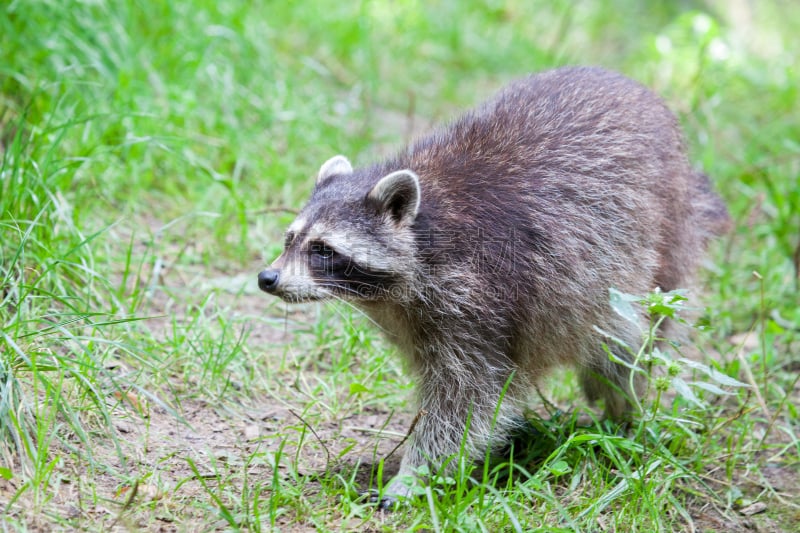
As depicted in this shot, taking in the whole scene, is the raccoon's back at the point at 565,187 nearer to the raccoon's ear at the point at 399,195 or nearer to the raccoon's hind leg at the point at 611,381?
the raccoon's ear at the point at 399,195

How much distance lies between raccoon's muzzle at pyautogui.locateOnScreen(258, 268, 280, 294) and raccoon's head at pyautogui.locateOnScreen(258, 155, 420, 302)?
0.04 metres

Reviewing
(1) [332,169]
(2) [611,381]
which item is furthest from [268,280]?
(2) [611,381]

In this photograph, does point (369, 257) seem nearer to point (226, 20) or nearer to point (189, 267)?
point (189, 267)

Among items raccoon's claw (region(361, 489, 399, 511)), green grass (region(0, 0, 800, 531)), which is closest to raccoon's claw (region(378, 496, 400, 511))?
raccoon's claw (region(361, 489, 399, 511))

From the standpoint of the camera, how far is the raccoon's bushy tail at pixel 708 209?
569 centimetres

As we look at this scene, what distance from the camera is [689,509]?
459 cm

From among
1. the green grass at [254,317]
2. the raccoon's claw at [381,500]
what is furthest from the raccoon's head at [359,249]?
the raccoon's claw at [381,500]

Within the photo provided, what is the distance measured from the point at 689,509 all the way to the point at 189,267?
379 cm

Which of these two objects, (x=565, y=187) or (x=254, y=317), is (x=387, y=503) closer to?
(x=254, y=317)

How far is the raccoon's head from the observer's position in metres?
4.47

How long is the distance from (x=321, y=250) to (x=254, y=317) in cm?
123

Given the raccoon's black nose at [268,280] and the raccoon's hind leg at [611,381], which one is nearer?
the raccoon's black nose at [268,280]

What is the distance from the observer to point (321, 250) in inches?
179

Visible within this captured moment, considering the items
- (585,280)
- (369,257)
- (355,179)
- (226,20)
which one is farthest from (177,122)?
(585,280)
